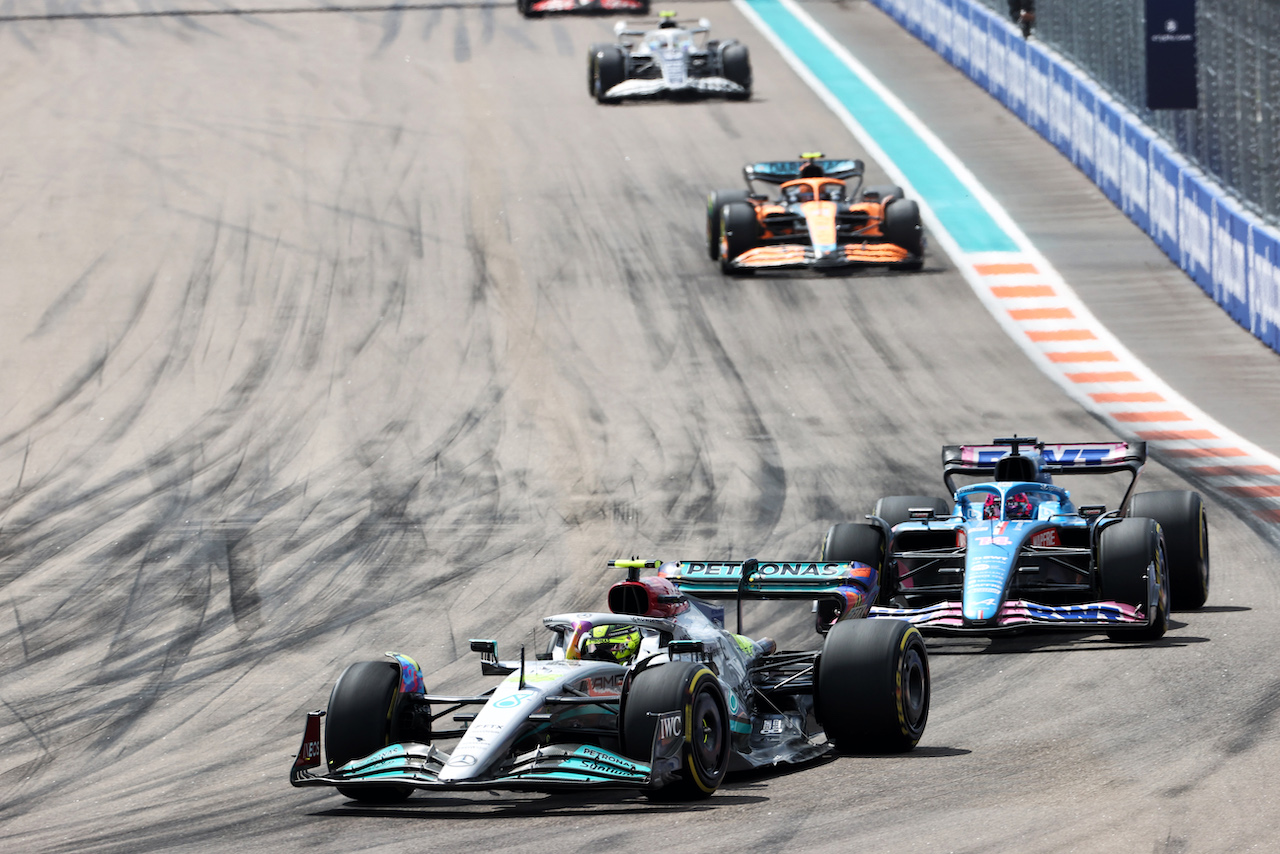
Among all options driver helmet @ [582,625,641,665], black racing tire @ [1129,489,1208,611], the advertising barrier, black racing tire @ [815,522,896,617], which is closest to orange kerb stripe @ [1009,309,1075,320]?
the advertising barrier

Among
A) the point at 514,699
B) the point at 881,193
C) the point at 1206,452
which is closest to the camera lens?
the point at 514,699

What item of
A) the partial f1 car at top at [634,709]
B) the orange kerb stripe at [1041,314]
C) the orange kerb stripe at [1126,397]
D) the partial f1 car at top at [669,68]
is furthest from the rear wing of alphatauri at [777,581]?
the partial f1 car at top at [669,68]

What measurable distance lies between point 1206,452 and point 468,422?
316 inches

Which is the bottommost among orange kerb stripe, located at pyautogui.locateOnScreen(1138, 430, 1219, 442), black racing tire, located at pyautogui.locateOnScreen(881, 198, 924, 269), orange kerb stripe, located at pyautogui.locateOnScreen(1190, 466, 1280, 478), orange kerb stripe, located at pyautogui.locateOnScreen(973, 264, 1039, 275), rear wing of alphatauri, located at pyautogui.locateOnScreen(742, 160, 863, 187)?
orange kerb stripe, located at pyautogui.locateOnScreen(1190, 466, 1280, 478)

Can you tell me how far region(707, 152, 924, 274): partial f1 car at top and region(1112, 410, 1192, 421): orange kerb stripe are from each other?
16.7ft

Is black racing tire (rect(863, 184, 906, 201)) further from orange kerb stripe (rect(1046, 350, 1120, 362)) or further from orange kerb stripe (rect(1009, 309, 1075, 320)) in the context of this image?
orange kerb stripe (rect(1046, 350, 1120, 362))

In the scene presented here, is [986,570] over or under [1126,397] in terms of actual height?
under

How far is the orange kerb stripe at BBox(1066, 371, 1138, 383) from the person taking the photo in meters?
21.5

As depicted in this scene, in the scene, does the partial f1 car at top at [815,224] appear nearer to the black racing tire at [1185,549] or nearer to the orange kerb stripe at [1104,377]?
the orange kerb stripe at [1104,377]

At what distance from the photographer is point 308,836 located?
352 inches

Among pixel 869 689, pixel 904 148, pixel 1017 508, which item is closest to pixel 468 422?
pixel 1017 508

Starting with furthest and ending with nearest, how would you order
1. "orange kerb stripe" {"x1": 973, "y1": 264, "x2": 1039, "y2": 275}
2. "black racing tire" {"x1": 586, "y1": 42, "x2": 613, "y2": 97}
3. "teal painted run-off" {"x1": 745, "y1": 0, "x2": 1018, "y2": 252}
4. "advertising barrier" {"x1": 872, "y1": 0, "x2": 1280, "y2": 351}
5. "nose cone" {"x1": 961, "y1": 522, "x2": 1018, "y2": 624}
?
"black racing tire" {"x1": 586, "y1": 42, "x2": 613, "y2": 97} → "teal painted run-off" {"x1": 745, "y1": 0, "x2": 1018, "y2": 252} → "orange kerb stripe" {"x1": 973, "y1": 264, "x2": 1039, "y2": 275} → "advertising barrier" {"x1": 872, "y1": 0, "x2": 1280, "y2": 351} → "nose cone" {"x1": 961, "y1": 522, "x2": 1018, "y2": 624}

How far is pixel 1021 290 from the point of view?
24.8m

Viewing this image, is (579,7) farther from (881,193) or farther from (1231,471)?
(1231,471)
